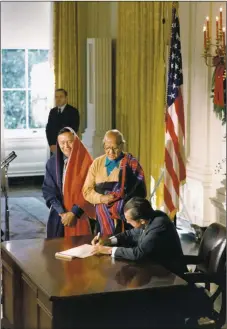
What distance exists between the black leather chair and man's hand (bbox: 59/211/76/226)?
1.12 m

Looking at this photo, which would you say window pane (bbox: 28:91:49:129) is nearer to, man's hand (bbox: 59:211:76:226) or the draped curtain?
the draped curtain

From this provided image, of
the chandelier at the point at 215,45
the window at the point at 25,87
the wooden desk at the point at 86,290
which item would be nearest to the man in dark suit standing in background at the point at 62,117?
the window at the point at 25,87

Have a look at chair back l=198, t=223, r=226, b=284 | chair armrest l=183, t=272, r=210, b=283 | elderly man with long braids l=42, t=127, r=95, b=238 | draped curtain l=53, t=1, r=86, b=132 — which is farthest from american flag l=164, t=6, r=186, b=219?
draped curtain l=53, t=1, r=86, b=132

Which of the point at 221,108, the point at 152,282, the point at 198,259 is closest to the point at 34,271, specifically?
the point at 152,282

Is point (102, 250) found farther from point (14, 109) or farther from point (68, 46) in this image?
point (14, 109)

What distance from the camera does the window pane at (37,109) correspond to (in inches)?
403

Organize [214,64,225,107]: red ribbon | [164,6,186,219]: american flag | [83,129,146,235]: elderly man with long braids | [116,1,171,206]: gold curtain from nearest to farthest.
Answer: [83,129,146,235]: elderly man with long braids, [214,64,225,107]: red ribbon, [164,6,186,219]: american flag, [116,1,171,206]: gold curtain

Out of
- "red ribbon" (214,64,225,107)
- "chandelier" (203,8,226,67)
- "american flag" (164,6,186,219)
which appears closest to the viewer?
"chandelier" (203,8,226,67)

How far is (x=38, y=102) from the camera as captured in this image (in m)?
10.3

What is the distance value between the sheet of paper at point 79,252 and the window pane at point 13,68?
6248 millimetres

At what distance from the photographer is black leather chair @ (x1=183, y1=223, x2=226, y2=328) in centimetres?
390

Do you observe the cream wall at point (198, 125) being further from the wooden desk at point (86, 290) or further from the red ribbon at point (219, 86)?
the wooden desk at point (86, 290)

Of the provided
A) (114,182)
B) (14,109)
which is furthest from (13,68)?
(114,182)

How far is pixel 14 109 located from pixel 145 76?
3.02 m
